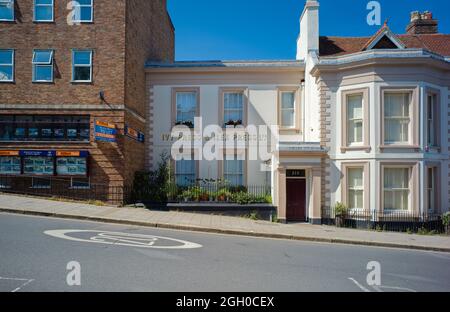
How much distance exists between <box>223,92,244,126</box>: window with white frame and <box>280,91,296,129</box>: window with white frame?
95.3 inches

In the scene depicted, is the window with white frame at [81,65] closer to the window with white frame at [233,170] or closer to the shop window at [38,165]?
the shop window at [38,165]

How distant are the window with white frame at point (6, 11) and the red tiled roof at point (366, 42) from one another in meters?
16.8

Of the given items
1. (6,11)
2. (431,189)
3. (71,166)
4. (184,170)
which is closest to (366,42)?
(431,189)

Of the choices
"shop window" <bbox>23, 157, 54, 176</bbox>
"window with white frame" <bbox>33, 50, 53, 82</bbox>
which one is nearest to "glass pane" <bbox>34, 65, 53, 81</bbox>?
"window with white frame" <bbox>33, 50, 53, 82</bbox>

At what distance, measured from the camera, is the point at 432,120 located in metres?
16.1

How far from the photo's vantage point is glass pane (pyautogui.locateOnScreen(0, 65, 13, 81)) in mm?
17609

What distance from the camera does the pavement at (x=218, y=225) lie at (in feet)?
41.2

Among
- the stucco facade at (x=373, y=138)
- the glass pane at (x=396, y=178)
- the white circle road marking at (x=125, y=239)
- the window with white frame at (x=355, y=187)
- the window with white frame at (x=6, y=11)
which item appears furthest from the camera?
the window with white frame at (x=6, y=11)

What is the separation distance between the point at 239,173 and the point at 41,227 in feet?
36.6

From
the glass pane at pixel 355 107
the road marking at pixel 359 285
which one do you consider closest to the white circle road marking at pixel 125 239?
the road marking at pixel 359 285

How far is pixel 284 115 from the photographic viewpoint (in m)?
19.9

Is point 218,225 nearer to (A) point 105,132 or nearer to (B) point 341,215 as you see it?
(B) point 341,215

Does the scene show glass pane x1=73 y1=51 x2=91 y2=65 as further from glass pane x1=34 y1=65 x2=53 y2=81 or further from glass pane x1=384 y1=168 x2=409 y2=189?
glass pane x1=384 y1=168 x2=409 y2=189
